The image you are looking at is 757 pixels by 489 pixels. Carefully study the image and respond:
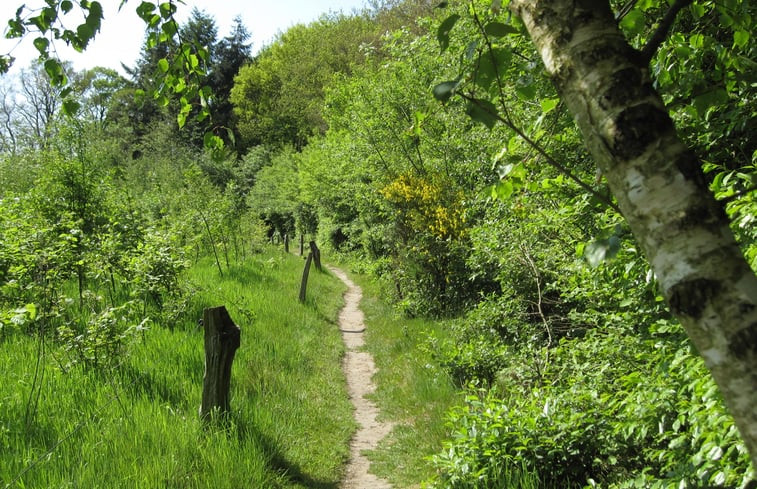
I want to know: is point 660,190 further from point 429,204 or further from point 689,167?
point 429,204

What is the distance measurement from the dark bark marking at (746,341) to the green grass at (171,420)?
3.91 m

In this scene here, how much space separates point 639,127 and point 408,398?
6.17m

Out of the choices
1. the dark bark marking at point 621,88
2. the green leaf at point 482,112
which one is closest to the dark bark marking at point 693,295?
the dark bark marking at point 621,88

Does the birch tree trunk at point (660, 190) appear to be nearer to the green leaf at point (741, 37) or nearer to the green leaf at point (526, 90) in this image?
the green leaf at point (526, 90)

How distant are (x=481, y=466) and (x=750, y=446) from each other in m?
3.46

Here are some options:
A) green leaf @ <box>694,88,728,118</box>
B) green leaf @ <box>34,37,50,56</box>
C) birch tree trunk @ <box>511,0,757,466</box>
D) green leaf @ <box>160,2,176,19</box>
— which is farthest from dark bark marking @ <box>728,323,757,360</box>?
green leaf @ <box>34,37,50,56</box>

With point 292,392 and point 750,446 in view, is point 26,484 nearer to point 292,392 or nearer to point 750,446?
point 292,392

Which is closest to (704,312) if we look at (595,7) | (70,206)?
(595,7)

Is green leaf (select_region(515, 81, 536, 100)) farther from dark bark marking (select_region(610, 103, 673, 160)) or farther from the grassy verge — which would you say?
the grassy verge

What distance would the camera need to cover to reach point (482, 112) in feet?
4.10

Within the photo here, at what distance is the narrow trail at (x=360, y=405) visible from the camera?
4.97 m

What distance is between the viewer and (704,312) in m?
0.77

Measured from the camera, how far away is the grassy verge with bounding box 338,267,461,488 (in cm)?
507

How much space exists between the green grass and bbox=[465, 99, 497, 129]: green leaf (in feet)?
12.0
